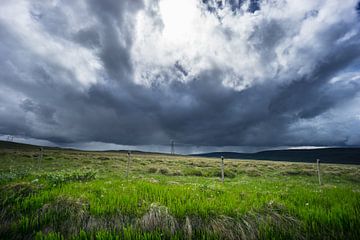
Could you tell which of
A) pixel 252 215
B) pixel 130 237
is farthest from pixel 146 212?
pixel 252 215

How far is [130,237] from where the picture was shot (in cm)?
357

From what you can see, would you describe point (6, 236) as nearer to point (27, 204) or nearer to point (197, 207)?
point (27, 204)

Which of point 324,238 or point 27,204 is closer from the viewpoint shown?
point 324,238

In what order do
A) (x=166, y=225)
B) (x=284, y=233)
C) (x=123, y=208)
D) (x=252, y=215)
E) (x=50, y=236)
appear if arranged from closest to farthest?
(x=50, y=236) < (x=284, y=233) < (x=166, y=225) < (x=252, y=215) < (x=123, y=208)

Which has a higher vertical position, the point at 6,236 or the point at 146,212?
the point at 146,212

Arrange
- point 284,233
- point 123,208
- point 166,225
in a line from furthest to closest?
1. point 123,208
2. point 166,225
3. point 284,233

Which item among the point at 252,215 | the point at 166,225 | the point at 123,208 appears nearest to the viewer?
the point at 166,225

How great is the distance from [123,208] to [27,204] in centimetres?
278

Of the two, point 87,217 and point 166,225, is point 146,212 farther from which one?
point 87,217

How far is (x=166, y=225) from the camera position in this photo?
4.15 meters

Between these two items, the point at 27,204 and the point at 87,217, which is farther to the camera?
the point at 27,204

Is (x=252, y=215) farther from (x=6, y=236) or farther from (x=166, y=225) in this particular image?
(x=6, y=236)

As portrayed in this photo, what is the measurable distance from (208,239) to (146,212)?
1.72 metres

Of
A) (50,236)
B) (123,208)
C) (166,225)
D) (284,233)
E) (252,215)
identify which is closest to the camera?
(50,236)
